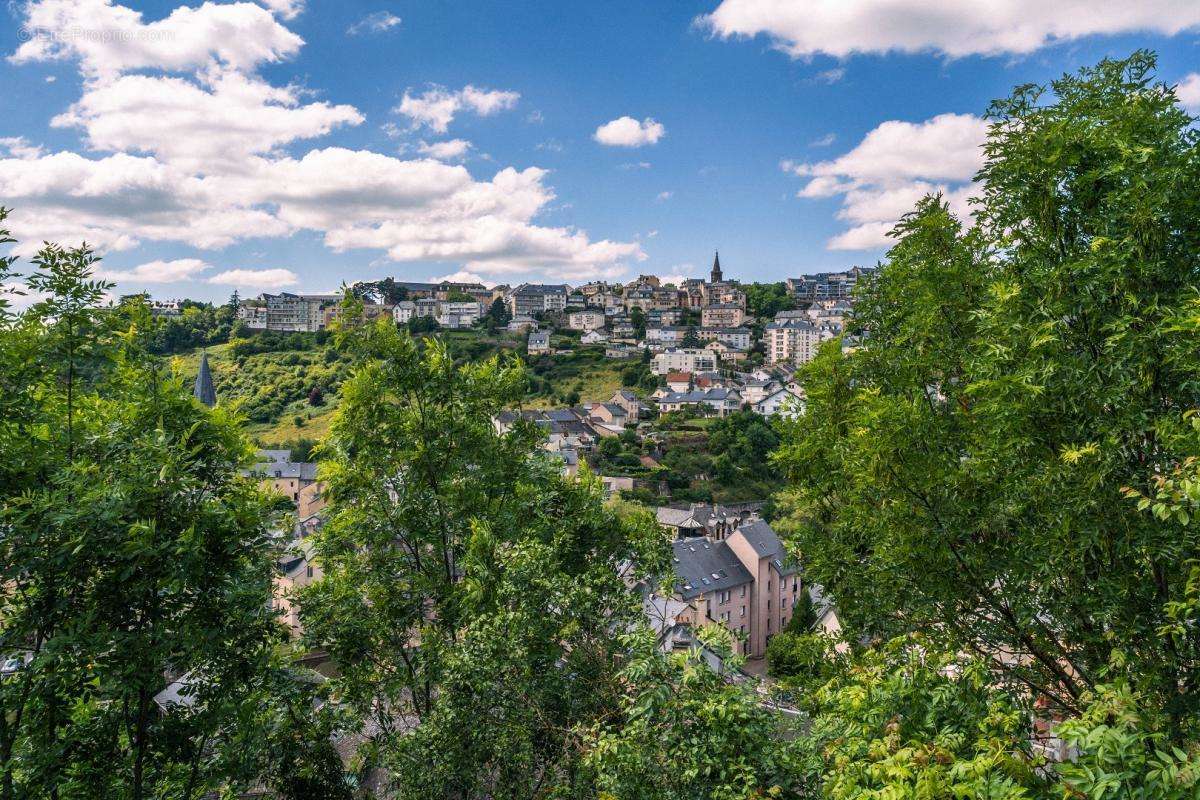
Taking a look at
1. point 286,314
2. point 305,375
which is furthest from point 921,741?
point 286,314

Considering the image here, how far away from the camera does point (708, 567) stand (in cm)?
4416

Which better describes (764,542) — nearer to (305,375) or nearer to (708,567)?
(708,567)

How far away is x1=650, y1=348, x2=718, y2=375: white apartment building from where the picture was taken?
125m

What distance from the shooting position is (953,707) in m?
5.50

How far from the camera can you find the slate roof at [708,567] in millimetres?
42062

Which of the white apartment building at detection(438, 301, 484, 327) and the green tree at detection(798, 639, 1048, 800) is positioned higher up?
the white apartment building at detection(438, 301, 484, 327)

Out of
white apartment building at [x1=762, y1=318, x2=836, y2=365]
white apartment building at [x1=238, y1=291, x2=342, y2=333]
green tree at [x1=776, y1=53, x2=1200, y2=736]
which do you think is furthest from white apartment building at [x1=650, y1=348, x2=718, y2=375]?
green tree at [x1=776, y1=53, x2=1200, y2=736]

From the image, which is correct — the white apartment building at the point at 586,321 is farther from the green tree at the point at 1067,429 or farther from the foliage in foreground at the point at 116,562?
the foliage in foreground at the point at 116,562

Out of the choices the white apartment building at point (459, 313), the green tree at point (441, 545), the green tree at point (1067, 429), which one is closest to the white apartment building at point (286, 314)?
the white apartment building at point (459, 313)

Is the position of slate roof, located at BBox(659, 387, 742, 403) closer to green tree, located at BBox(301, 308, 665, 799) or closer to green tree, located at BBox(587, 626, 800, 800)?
green tree, located at BBox(301, 308, 665, 799)

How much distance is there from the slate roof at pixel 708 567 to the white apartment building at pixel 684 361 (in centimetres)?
7807

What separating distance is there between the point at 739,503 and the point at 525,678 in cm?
6876

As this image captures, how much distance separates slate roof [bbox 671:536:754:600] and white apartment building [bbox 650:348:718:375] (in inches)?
3074

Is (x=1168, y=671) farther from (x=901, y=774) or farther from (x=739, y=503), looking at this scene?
(x=739, y=503)
